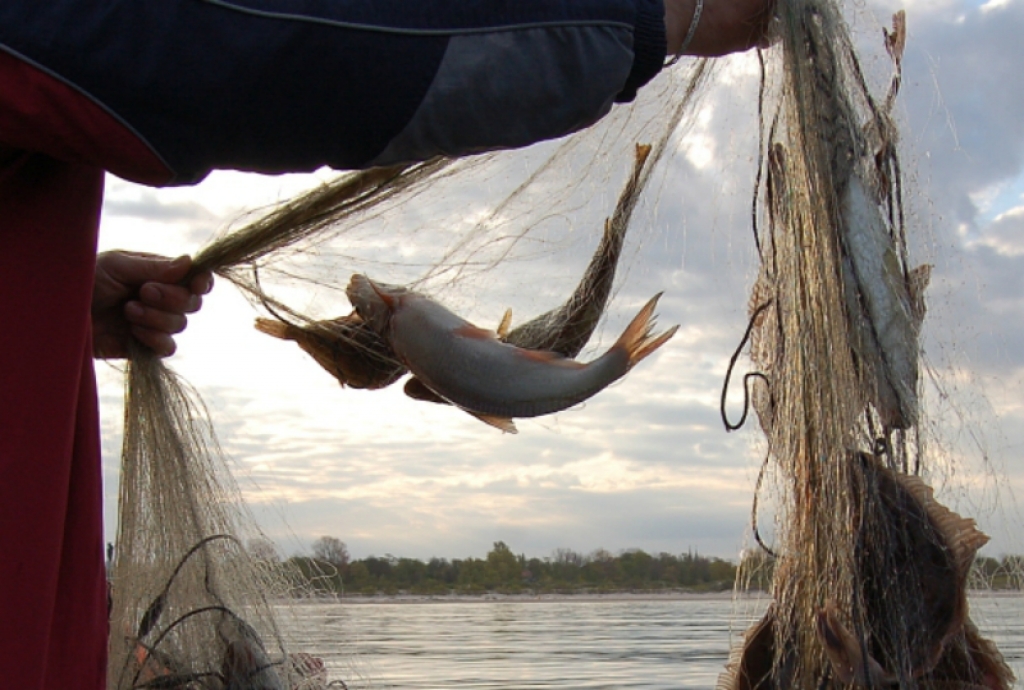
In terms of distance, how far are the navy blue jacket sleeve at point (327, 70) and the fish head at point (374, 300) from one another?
1.41m

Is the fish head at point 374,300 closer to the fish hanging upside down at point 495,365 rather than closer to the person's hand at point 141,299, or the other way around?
the fish hanging upside down at point 495,365

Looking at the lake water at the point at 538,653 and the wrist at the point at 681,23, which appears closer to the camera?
the wrist at the point at 681,23

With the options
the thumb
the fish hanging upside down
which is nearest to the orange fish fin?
the fish hanging upside down

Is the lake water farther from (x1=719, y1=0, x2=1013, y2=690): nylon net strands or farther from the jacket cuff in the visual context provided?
the jacket cuff

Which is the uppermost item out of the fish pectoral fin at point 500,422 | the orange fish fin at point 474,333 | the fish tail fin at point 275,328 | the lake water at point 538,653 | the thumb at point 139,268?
the thumb at point 139,268

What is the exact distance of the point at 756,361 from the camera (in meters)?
3.22

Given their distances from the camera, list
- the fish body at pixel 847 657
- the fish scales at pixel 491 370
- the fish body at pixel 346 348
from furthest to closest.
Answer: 1. the fish body at pixel 346 348
2. the fish scales at pixel 491 370
3. the fish body at pixel 847 657

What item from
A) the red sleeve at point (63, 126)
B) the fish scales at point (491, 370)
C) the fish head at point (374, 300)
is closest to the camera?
the red sleeve at point (63, 126)

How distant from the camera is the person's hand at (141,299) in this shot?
2.99 metres

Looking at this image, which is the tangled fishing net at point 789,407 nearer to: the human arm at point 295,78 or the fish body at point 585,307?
the fish body at point 585,307

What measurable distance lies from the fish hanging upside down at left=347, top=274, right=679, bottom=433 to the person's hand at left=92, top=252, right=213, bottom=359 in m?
0.61

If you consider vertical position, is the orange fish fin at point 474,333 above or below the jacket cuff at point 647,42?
below

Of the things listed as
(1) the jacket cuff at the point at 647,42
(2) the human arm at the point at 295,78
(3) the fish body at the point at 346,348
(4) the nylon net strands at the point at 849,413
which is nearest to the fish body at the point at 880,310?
(4) the nylon net strands at the point at 849,413

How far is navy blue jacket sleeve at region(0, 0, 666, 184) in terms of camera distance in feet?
4.75
